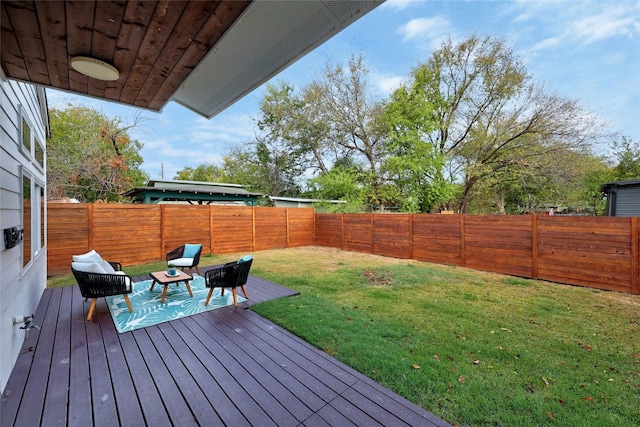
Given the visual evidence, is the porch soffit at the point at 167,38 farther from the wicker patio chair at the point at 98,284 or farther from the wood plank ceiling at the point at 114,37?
the wicker patio chair at the point at 98,284

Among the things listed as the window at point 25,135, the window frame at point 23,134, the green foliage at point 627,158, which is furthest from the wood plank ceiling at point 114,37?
the green foliage at point 627,158

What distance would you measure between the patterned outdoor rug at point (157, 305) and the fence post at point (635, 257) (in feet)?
23.8

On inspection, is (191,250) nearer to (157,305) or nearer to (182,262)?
(182,262)

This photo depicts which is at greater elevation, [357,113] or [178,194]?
[357,113]

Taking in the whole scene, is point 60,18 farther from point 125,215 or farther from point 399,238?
point 399,238

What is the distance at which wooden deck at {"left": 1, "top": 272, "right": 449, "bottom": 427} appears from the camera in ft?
6.21

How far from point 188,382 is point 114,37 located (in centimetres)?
265

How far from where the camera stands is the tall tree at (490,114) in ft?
37.4

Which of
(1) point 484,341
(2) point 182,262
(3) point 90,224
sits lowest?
(1) point 484,341

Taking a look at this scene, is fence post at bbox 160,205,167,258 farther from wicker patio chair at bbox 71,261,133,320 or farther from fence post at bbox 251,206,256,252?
wicker patio chair at bbox 71,261,133,320

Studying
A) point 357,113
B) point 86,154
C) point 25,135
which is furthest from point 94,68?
point 86,154

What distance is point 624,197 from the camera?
353 inches

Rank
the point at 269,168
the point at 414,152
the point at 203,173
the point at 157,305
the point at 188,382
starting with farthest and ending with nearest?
the point at 203,173 → the point at 269,168 → the point at 414,152 → the point at 157,305 → the point at 188,382

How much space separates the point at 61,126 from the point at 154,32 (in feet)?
56.8
